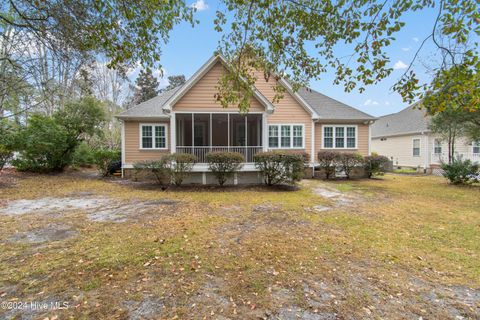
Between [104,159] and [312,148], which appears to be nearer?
[104,159]

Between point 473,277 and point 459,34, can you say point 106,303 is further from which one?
point 459,34

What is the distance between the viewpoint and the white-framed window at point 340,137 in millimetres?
14500

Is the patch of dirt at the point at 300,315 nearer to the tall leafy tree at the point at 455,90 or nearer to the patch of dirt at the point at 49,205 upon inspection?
the tall leafy tree at the point at 455,90

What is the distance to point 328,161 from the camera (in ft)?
42.7

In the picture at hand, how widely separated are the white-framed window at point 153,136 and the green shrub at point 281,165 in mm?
6107

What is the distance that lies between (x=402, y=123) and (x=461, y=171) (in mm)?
13011

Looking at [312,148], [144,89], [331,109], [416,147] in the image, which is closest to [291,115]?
[312,148]

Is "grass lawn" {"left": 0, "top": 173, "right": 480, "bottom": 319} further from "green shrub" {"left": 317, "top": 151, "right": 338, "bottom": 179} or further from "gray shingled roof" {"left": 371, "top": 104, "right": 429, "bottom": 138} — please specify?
"gray shingled roof" {"left": 371, "top": 104, "right": 429, "bottom": 138}

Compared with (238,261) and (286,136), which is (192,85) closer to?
(286,136)

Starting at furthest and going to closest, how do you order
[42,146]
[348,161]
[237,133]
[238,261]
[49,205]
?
1. [237,133]
2. [348,161]
3. [42,146]
4. [49,205]
5. [238,261]

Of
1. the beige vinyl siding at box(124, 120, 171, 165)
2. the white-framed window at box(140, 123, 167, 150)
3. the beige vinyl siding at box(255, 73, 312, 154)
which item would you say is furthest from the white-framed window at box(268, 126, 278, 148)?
the beige vinyl siding at box(124, 120, 171, 165)

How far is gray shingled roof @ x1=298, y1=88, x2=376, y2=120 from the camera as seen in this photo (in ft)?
47.0

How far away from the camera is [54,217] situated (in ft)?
19.2

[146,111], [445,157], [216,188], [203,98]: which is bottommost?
[216,188]
